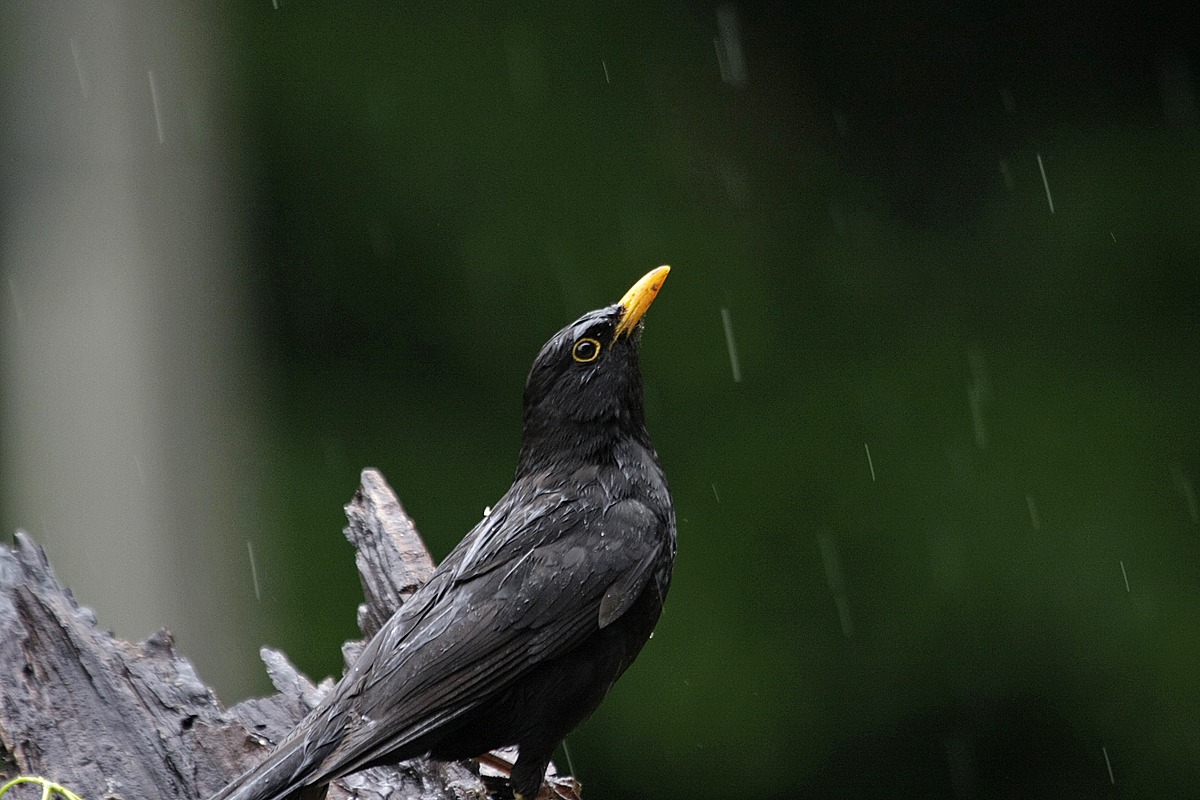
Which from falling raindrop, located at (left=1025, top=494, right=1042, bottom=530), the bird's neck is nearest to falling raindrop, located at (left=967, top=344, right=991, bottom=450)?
falling raindrop, located at (left=1025, top=494, right=1042, bottom=530)

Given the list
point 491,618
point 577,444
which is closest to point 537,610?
point 491,618

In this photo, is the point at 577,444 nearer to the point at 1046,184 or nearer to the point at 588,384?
the point at 588,384

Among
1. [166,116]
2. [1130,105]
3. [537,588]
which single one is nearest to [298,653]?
[166,116]

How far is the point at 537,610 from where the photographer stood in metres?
2.83

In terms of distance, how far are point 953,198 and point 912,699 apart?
1.88 metres

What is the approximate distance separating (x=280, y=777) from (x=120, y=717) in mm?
622

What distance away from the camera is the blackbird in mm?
2717

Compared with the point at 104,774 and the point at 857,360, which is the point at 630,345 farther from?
the point at 857,360

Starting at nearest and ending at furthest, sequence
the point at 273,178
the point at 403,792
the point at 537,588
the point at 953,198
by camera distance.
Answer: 1. the point at 537,588
2. the point at 403,792
3. the point at 953,198
4. the point at 273,178

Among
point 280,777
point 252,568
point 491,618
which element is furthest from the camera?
point 252,568

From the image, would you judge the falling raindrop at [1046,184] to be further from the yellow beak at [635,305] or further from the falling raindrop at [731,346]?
the yellow beak at [635,305]

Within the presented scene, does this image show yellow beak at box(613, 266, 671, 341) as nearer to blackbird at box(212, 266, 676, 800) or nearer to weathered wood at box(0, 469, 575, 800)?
blackbird at box(212, 266, 676, 800)

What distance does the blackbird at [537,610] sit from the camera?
2717 millimetres

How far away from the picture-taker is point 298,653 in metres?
5.79
